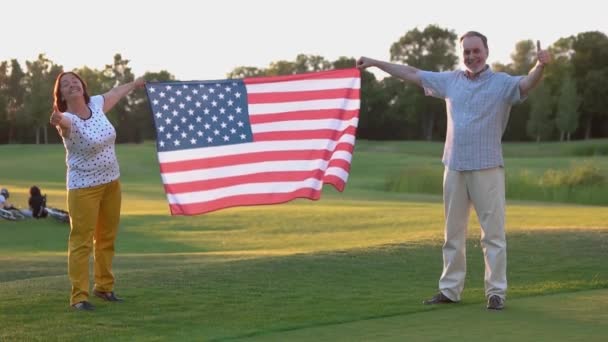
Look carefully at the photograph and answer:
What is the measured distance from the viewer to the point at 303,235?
1730 cm

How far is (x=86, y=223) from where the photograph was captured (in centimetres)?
728

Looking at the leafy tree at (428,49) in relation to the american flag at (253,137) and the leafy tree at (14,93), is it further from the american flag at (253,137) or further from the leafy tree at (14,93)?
the american flag at (253,137)

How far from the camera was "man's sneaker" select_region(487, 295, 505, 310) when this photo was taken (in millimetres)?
7045

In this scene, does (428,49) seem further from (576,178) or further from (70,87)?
(70,87)

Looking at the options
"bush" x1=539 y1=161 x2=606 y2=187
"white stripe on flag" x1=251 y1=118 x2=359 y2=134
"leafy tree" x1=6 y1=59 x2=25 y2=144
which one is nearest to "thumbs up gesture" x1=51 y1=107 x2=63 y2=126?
"white stripe on flag" x1=251 y1=118 x2=359 y2=134

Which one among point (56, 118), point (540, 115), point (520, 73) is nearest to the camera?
point (56, 118)

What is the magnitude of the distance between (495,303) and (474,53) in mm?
1893

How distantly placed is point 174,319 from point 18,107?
65926 millimetres

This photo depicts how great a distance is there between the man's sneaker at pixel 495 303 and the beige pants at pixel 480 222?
0.03 metres

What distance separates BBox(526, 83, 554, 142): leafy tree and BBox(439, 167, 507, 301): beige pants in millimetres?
64755

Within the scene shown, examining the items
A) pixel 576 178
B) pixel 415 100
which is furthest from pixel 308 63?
pixel 576 178

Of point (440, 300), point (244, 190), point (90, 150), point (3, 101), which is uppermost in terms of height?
point (90, 150)

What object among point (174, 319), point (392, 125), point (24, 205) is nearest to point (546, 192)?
point (24, 205)

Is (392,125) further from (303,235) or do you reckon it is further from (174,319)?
(174,319)
